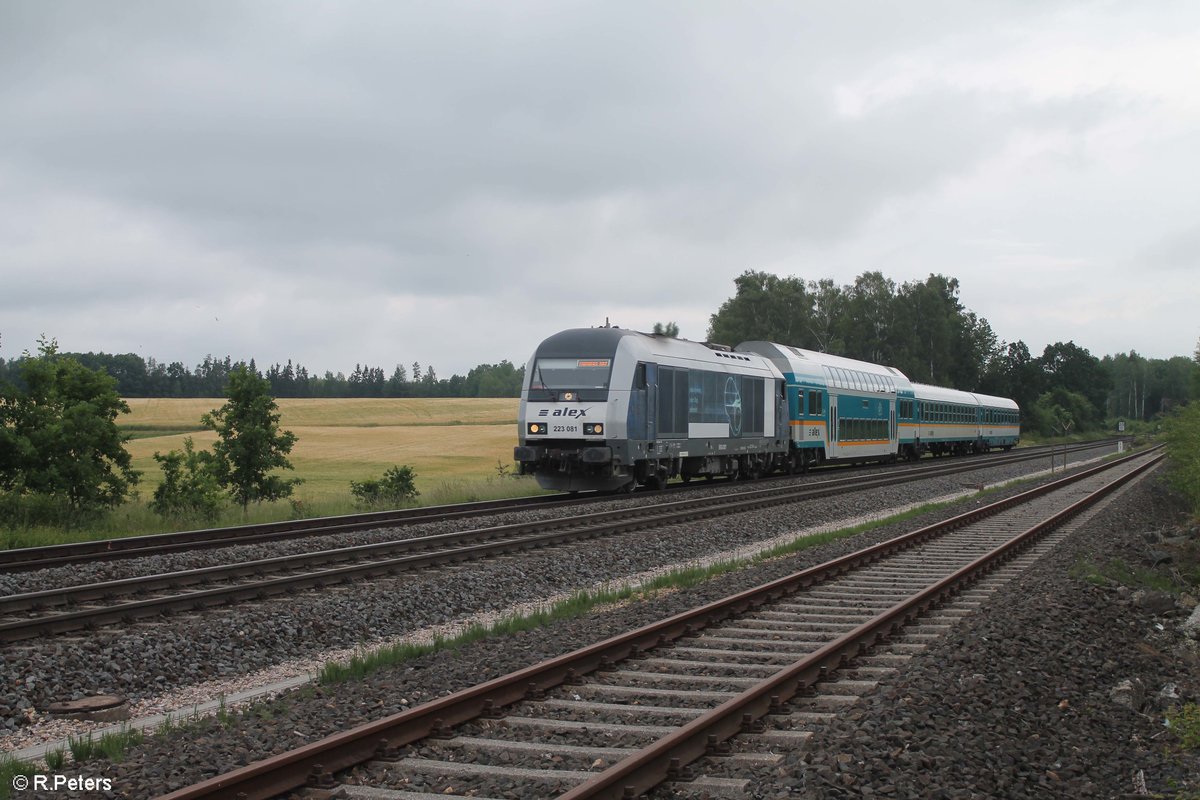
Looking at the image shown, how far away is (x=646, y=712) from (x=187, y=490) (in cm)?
1704

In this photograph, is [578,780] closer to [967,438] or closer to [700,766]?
[700,766]

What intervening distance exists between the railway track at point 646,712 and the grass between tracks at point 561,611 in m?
1.50

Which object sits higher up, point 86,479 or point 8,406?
point 8,406

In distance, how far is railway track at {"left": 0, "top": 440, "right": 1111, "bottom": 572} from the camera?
12906mm

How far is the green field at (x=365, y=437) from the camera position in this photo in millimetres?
42000

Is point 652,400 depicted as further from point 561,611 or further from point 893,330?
point 893,330

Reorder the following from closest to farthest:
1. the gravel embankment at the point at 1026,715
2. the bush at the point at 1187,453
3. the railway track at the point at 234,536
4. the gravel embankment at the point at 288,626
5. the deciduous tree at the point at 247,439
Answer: the gravel embankment at the point at 1026,715, the gravel embankment at the point at 288,626, the railway track at the point at 234,536, the bush at the point at 1187,453, the deciduous tree at the point at 247,439

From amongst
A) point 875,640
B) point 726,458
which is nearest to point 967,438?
point 726,458

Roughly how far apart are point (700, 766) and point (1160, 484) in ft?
103

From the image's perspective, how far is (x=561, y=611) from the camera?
10242mm

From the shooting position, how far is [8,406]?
1808 centimetres

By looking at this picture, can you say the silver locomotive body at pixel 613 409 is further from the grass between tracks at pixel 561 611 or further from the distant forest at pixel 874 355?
the distant forest at pixel 874 355

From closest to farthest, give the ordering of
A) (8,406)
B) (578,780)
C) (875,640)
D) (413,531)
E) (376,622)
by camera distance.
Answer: (578,780) → (875,640) → (376,622) → (413,531) → (8,406)

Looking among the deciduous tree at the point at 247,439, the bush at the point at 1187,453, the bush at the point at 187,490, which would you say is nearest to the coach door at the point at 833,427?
the bush at the point at 1187,453
